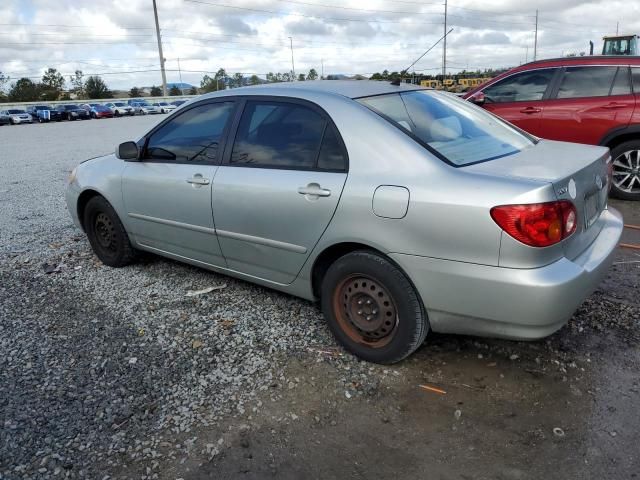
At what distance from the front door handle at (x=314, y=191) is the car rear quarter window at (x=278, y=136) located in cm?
15

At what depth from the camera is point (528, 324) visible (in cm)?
269

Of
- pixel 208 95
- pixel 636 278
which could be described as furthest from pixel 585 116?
pixel 208 95

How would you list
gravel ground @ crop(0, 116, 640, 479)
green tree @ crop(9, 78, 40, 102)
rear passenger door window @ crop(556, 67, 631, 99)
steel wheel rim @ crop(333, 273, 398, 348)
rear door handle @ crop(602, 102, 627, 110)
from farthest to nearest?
green tree @ crop(9, 78, 40, 102) → rear passenger door window @ crop(556, 67, 631, 99) → rear door handle @ crop(602, 102, 627, 110) → steel wheel rim @ crop(333, 273, 398, 348) → gravel ground @ crop(0, 116, 640, 479)

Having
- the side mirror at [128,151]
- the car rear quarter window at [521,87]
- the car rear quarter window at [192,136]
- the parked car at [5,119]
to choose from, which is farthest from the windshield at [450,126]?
the parked car at [5,119]

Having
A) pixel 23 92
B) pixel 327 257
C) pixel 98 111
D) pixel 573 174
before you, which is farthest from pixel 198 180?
pixel 23 92

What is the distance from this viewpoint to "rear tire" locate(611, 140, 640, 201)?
6684 millimetres

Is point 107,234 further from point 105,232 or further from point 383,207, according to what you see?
point 383,207

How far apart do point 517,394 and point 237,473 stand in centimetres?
154

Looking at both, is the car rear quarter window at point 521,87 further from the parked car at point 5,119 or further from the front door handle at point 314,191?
the parked car at point 5,119

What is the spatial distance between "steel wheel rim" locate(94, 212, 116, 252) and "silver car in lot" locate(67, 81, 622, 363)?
0.72 m

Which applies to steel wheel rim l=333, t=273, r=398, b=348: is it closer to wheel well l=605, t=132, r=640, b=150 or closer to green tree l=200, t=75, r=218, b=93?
wheel well l=605, t=132, r=640, b=150

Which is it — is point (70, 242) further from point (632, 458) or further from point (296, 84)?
point (632, 458)

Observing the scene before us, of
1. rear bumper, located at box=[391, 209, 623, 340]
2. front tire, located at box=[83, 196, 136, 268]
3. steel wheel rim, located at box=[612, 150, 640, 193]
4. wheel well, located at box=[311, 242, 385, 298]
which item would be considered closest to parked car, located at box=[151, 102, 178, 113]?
front tire, located at box=[83, 196, 136, 268]

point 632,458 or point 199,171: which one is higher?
point 199,171
